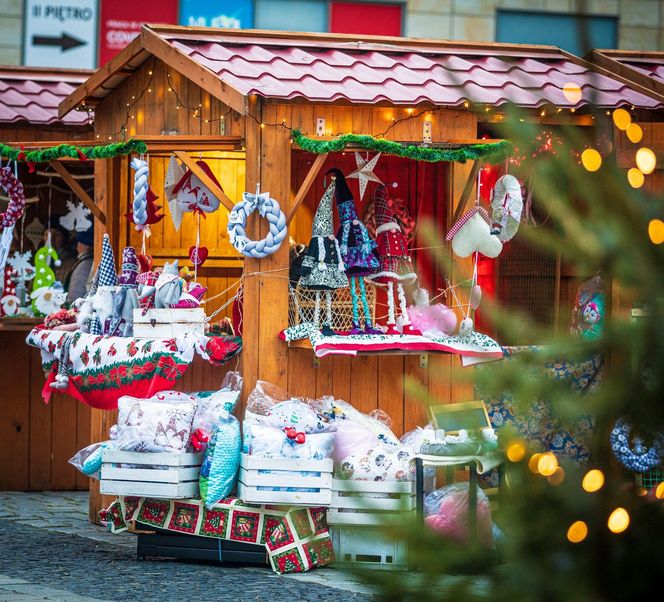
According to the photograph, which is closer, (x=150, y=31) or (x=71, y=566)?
(x=71, y=566)

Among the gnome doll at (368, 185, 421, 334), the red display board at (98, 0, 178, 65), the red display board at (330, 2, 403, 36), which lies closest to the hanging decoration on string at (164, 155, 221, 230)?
the gnome doll at (368, 185, 421, 334)

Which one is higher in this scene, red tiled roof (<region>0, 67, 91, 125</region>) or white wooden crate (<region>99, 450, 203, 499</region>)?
red tiled roof (<region>0, 67, 91, 125</region>)

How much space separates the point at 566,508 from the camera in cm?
202

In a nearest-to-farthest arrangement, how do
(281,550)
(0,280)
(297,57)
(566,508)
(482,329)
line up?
1. (566,508)
2. (281,550)
3. (297,57)
4. (482,329)
5. (0,280)

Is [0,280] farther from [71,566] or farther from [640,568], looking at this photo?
[640,568]

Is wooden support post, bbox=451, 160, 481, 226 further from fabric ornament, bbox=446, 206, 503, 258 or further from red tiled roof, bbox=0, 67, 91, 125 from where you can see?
red tiled roof, bbox=0, 67, 91, 125

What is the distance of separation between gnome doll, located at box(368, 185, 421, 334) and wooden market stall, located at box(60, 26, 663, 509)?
36 centimetres

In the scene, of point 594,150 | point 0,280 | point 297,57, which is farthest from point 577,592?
point 0,280

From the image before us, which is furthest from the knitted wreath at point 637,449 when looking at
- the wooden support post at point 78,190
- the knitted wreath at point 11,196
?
the knitted wreath at point 11,196

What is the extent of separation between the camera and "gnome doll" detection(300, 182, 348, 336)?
7.88m

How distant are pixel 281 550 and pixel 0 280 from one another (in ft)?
13.6

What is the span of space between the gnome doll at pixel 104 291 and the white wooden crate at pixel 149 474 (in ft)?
4.21

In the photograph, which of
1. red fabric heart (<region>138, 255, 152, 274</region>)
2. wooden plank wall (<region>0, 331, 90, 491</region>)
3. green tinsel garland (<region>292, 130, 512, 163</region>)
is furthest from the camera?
wooden plank wall (<region>0, 331, 90, 491</region>)

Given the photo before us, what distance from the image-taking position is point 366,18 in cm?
1616
